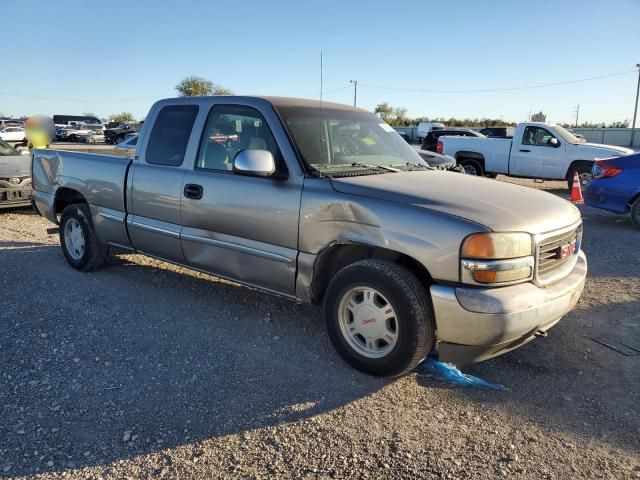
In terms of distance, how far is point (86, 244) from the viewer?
579cm

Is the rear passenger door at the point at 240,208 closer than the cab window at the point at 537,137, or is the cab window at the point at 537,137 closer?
the rear passenger door at the point at 240,208

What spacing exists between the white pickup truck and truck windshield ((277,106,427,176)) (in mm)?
9979

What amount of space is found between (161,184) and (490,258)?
2963mm

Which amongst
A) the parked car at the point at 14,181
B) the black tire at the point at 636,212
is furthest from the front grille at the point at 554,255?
the parked car at the point at 14,181

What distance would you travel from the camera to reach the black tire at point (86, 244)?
5.72 meters

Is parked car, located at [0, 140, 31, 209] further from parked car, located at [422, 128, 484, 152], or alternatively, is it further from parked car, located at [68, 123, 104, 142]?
parked car, located at [68, 123, 104, 142]

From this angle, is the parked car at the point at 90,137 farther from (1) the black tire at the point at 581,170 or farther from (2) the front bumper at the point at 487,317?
(2) the front bumper at the point at 487,317

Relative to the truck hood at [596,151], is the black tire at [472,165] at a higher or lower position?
lower

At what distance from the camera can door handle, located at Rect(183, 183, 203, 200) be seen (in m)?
4.41

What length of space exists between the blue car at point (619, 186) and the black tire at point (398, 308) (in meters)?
6.81

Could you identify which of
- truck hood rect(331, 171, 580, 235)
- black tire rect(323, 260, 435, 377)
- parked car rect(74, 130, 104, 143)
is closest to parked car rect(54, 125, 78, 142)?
parked car rect(74, 130, 104, 143)

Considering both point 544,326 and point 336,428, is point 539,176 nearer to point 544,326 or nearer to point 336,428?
point 544,326

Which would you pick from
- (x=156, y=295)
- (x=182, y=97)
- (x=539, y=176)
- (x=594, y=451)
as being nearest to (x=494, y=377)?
(x=594, y=451)

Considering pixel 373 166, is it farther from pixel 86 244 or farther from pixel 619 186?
pixel 619 186
